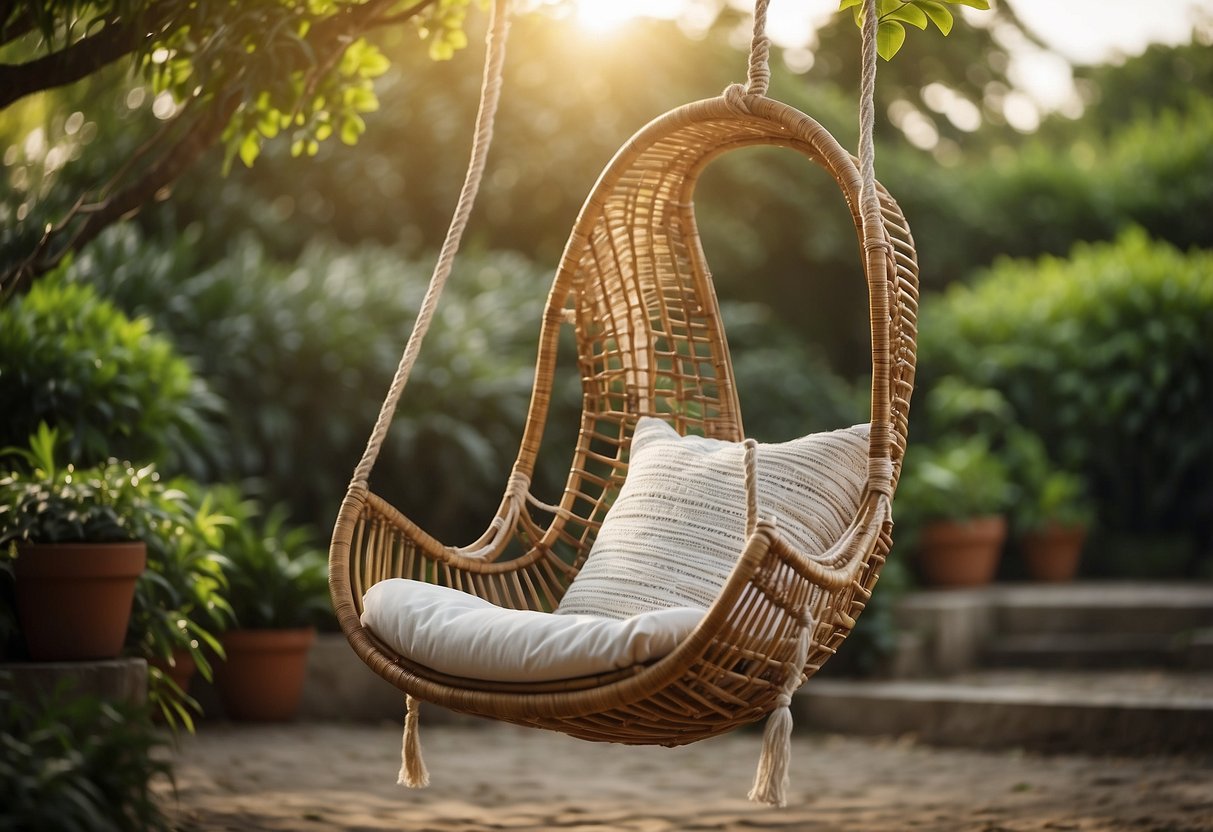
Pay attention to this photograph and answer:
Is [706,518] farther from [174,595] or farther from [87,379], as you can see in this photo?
[87,379]

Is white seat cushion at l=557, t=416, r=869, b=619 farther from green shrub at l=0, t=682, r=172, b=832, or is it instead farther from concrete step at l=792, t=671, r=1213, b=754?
concrete step at l=792, t=671, r=1213, b=754

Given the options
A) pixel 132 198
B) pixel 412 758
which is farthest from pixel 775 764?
pixel 132 198

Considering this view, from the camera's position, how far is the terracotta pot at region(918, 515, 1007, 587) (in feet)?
15.0

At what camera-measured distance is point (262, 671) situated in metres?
3.43

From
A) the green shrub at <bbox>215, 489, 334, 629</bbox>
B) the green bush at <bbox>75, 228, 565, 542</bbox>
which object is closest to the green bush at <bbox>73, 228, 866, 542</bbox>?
the green bush at <bbox>75, 228, 565, 542</bbox>

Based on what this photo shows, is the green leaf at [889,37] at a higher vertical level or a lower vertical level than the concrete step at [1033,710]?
higher

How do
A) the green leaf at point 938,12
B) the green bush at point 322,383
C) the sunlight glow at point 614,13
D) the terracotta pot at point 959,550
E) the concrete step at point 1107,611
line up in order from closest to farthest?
the green leaf at point 938,12, the green bush at point 322,383, the concrete step at point 1107,611, the terracotta pot at point 959,550, the sunlight glow at point 614,13

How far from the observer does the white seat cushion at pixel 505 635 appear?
5.54 feet

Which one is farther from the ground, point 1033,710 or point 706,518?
point 706,518

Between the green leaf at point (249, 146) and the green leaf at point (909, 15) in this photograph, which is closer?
the green leaf at point (909, 15)

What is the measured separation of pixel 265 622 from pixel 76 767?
1989 millimetres

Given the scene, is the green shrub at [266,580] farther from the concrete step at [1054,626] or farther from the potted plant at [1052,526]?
the potted plant at [1052,526]

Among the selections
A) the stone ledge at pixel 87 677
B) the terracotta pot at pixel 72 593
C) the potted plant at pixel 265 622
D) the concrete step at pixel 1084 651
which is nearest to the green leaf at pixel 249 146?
the terracotta pot at pixel 72 593

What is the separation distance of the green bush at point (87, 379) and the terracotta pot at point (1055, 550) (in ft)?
11.0
